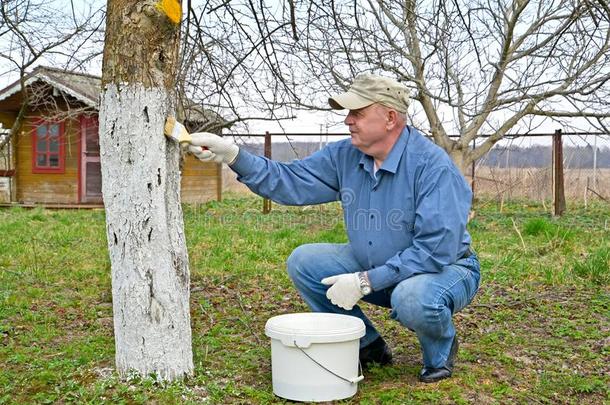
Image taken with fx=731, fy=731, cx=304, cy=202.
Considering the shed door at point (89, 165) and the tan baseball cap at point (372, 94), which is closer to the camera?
the tan baseball cap at point (372, 94)

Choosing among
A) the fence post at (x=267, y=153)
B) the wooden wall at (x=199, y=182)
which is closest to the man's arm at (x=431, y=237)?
the fence post at (x=267, y=153)

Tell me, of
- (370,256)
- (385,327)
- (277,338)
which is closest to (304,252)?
(370,256)

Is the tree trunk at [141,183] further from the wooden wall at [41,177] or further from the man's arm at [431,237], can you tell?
the wooden wall at [41,177]

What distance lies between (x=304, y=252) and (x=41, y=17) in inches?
190

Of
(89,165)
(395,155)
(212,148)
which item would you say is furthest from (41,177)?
(395,155)

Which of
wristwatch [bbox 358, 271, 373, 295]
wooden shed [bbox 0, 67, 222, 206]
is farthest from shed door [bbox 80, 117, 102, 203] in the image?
wristwatch [bbox 358, 271, 373, 295]

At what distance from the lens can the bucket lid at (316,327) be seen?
9.39ft

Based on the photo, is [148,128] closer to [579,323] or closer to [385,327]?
[385,327]

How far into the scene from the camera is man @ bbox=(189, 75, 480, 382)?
9.98ft

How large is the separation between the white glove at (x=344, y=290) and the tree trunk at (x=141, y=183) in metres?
0.65

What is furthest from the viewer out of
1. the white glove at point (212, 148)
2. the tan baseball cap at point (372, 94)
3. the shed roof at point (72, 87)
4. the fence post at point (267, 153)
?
the fence post at point (267, 153)

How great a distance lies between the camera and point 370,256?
10.8 ft

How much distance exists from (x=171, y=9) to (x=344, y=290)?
4.44 ft

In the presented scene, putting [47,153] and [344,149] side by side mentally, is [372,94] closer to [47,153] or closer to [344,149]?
[344,149]
